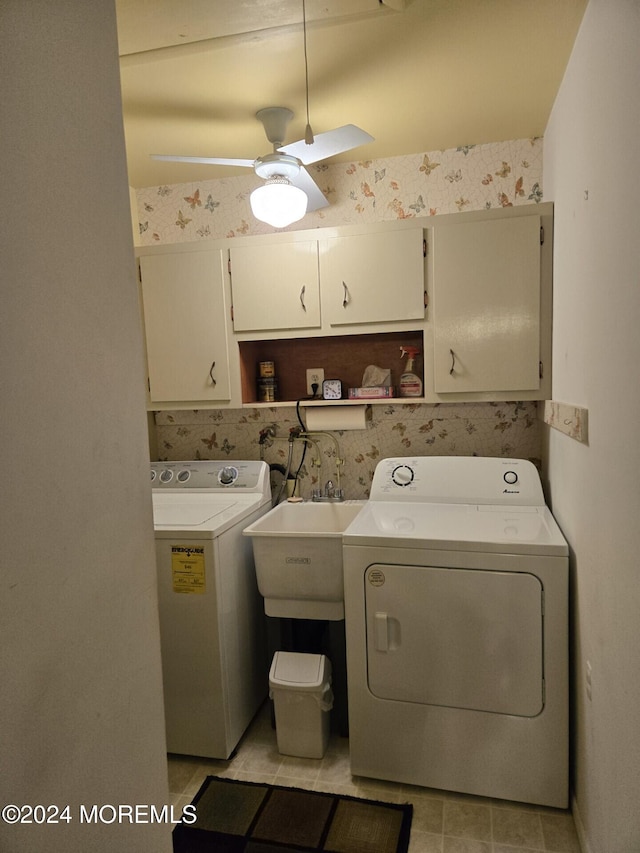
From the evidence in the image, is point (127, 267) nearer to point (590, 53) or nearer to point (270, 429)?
point (590, 53)

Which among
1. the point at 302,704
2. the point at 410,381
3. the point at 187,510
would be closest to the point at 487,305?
the point at 410,381

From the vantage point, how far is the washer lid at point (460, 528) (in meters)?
1.74

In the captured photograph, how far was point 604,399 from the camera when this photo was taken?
1343 millimetres

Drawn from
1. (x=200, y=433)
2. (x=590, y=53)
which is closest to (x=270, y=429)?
(x=200, y=433)

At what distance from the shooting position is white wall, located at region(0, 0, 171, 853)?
583 mm

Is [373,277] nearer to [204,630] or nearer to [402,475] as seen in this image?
[402,475]

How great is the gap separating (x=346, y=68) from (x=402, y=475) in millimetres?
1591

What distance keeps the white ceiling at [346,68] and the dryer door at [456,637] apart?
1.70 m

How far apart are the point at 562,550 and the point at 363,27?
171cm

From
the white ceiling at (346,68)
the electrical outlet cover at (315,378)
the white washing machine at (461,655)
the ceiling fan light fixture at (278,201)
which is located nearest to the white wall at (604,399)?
the white washing machine at (461,655)

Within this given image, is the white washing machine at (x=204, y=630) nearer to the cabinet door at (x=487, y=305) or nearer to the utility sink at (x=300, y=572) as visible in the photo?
the utility sink at (x=300, y=572)

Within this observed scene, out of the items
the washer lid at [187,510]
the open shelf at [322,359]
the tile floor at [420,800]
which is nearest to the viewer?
the tile floor at [420,800]

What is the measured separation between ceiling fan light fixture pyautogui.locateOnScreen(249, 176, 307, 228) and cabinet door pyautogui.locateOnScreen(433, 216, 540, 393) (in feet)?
2.19

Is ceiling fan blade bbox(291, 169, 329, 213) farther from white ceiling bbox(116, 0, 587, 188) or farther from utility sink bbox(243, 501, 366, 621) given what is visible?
utility sink bbox(243, 501, 366, 621)
